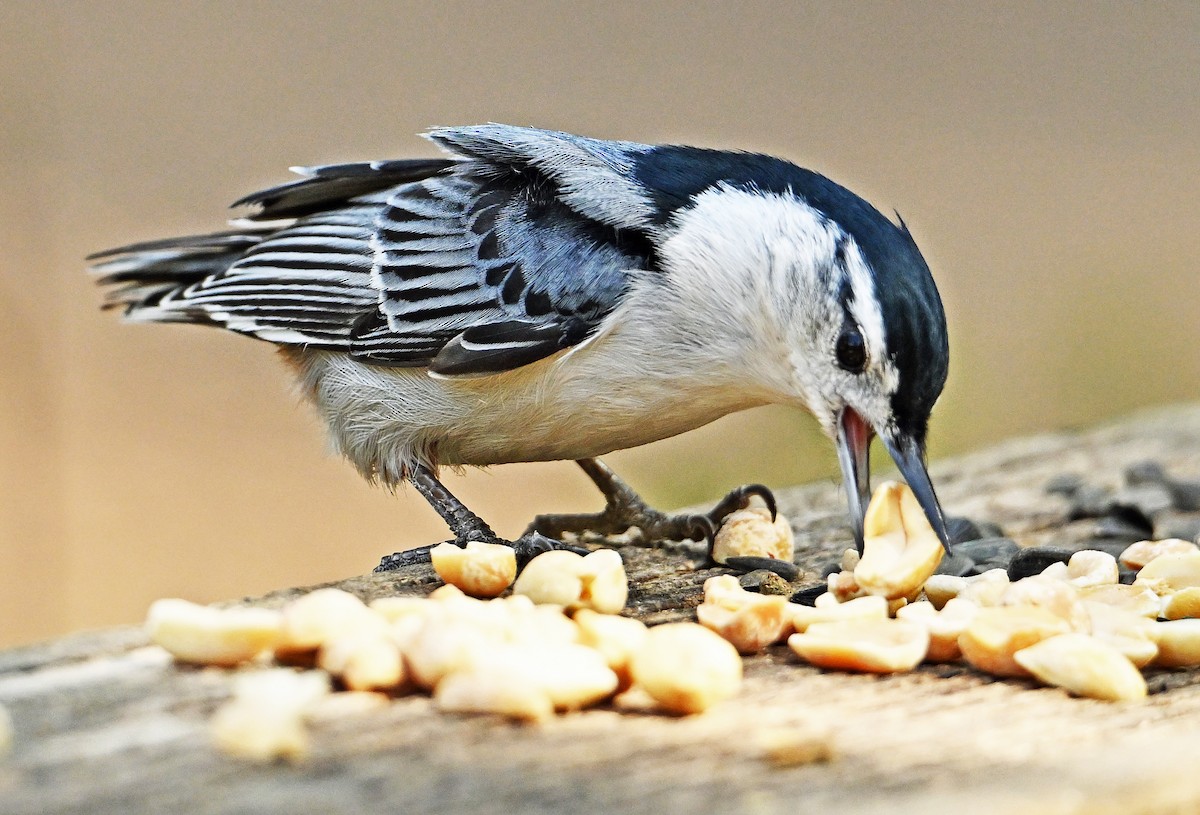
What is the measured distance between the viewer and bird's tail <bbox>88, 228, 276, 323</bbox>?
3.09 metres

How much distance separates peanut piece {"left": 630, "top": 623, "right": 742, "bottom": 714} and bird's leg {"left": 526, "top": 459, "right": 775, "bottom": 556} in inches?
43.6

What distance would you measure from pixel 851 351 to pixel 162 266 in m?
1.83

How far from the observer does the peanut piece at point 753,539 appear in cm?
232

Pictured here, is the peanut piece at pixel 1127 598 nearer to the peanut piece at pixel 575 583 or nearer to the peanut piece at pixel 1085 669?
the peanut piece at pixel 1085 669

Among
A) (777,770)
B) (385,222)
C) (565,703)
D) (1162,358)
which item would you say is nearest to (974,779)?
(777,770)

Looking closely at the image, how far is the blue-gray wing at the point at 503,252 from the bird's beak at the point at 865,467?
53 centimetres

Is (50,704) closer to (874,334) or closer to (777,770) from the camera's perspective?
(777,770)

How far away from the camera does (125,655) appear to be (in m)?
1.57

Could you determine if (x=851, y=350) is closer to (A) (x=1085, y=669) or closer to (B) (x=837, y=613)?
(B) (x=837, y=613)

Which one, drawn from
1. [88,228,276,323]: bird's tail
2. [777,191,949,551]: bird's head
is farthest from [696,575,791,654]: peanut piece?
[88,228,276,323]: bird's tail

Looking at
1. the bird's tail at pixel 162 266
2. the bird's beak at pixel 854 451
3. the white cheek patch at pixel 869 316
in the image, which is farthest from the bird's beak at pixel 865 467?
the bird's tail at pixel 162 266

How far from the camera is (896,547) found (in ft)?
6.53

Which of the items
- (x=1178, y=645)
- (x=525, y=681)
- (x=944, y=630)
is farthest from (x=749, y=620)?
(x=1178, y=645)

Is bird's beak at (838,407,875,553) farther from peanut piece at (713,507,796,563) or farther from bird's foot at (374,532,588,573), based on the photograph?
bird's foot at (374,532,588,573)
